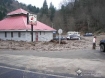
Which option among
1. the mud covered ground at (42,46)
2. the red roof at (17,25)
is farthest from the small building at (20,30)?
the mud covered ground at (42,46)

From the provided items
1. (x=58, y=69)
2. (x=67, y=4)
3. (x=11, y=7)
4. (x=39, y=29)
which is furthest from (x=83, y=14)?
(x=58, y=69)

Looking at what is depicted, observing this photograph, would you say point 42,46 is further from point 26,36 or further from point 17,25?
point 17,25

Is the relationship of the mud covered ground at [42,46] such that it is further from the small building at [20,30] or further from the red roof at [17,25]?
the red roof at [17,25]

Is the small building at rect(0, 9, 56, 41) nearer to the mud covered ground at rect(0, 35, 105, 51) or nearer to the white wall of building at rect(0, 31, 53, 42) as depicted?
the white wall of building at rect(0, 31, 53, 42)

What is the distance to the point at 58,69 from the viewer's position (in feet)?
36.5

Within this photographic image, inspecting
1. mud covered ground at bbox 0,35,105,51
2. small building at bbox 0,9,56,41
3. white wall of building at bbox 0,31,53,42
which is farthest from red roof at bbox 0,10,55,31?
mud covered ground at bbox 0,35,105,51

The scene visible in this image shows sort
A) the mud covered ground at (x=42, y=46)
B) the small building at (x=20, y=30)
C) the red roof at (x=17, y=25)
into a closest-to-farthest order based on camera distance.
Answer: the mud covered ground at (x=42, y=46) → the small building at (x=20, y=30) → the red roof at (x=17, y=25)

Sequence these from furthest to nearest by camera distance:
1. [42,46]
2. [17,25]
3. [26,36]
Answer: [17,25] < [26,36] < [42,46]

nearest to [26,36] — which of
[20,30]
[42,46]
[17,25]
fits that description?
[20,30]

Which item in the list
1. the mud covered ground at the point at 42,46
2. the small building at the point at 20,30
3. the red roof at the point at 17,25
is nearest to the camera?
the mud covered ground at the point at 42,46

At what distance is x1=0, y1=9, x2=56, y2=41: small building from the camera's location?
37094 mm

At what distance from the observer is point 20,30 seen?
3647 centimetres

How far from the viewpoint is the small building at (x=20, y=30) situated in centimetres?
3709

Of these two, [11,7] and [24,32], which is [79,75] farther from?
[11,7]
